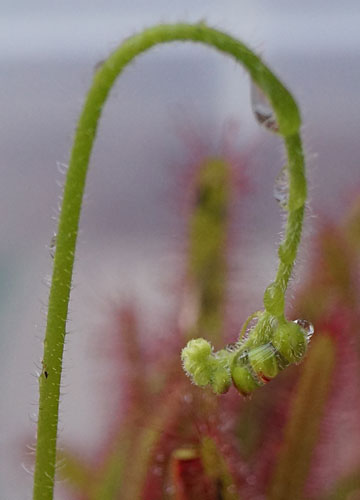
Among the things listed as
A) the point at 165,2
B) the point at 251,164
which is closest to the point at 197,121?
the point at 165,2

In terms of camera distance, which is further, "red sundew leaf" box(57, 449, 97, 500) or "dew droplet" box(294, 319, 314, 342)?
"red sundew leaf" box(57, 449, 97, 500)

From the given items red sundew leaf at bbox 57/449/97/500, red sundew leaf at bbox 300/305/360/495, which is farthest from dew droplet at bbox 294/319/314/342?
red sundew leaf at bbox 57/449/97/500

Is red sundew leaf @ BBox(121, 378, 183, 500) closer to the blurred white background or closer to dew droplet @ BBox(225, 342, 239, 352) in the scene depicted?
dew droplet @ BBox(225, 342, 239, 352)

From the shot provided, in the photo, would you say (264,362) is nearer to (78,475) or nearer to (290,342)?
(290,342)

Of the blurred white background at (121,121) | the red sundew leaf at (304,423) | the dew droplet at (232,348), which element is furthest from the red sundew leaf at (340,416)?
the blurred white background at (121,121)

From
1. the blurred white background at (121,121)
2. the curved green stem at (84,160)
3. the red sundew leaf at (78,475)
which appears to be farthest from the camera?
the blurred white background at (121,121)

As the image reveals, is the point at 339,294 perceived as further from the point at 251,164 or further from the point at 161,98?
the point at 161,98

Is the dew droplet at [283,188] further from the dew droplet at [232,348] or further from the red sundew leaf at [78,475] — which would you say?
the red sundew leaf at [78,475]

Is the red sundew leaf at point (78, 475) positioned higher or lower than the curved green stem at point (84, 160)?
higher
